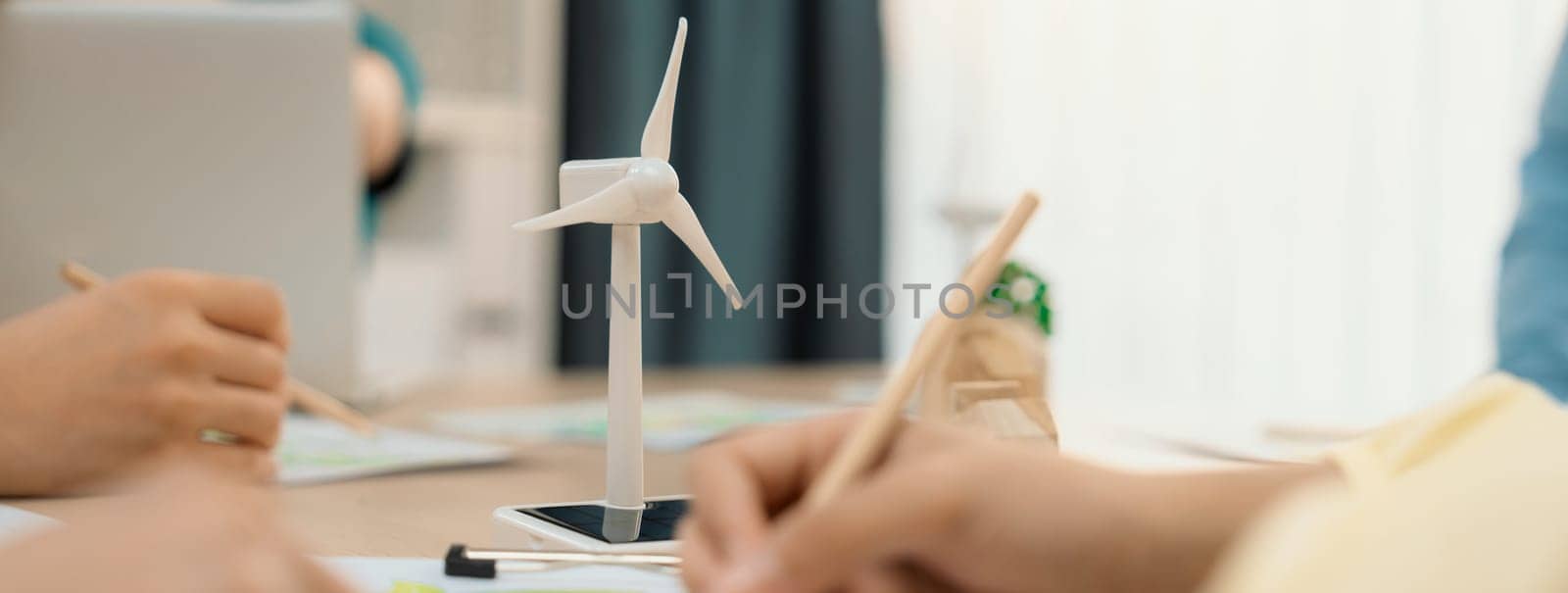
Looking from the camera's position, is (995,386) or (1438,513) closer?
(1438,513)

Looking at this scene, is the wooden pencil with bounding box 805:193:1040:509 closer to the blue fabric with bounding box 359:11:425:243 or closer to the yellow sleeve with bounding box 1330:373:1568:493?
the yellow sleeve with bounding box 1330:373:1568:493

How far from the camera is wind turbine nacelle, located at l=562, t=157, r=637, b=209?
547 millimetres

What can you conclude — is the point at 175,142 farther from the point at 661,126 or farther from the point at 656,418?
the point at 661,126

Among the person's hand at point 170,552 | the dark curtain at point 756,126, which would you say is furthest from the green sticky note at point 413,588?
the dark curtain at point 756,126

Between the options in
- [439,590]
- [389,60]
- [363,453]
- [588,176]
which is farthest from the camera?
[389,60]

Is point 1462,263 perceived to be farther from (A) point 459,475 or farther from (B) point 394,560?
(B) point 394,560

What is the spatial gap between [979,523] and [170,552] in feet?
0.58

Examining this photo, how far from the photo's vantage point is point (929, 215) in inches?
93.8

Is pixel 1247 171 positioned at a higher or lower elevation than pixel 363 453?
higher

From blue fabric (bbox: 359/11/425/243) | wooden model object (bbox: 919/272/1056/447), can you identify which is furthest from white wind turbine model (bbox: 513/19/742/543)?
blue fabric (bbox: 359/11/425/243)

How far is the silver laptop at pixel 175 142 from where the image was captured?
1.00 meters

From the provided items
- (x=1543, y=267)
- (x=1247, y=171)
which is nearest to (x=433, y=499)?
(x=1543, y=267)

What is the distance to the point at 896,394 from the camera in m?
0.36

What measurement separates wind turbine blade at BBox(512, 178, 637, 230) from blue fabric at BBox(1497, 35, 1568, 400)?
72 cm
